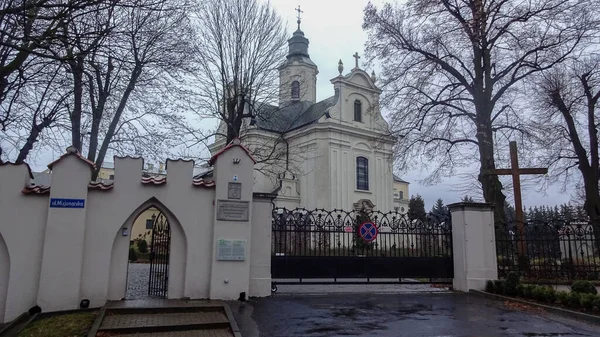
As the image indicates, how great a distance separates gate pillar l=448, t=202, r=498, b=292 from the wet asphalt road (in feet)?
3.64

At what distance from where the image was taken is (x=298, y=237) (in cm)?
1223

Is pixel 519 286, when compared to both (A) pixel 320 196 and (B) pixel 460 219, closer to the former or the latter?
(B) pixel 460 219

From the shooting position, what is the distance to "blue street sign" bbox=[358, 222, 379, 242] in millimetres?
12367

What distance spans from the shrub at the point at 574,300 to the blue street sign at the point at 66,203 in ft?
34.9

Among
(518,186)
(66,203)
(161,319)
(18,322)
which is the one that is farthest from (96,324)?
(518,186)

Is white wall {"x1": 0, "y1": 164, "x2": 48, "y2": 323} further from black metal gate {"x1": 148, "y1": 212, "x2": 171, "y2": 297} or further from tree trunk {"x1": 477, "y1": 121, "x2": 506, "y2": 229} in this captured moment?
tree trunk {"x1": 477, "y1": 121, "x2": 506, "y2": 229}

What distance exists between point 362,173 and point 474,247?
2970 cm

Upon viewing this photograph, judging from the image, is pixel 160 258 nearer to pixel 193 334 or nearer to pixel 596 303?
pixel 193 334

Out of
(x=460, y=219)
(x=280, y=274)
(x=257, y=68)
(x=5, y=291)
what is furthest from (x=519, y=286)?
(x=257, y=68)

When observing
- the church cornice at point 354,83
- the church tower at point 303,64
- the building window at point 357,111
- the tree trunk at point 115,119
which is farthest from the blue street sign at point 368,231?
the church tower at point 303,64

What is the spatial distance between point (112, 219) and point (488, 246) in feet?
31.8

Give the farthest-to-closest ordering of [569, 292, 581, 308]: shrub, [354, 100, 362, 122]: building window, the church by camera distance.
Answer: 1. [354, 100, 362, 122]: building window
2. the church
3. [569, 292, 581, 308]: shrub

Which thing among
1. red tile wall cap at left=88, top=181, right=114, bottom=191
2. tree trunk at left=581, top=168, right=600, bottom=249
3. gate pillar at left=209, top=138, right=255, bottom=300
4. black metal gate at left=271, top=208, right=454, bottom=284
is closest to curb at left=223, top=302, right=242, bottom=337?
gate pillar at left=209, top=138, right=255, bottom=300

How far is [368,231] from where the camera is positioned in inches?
491
